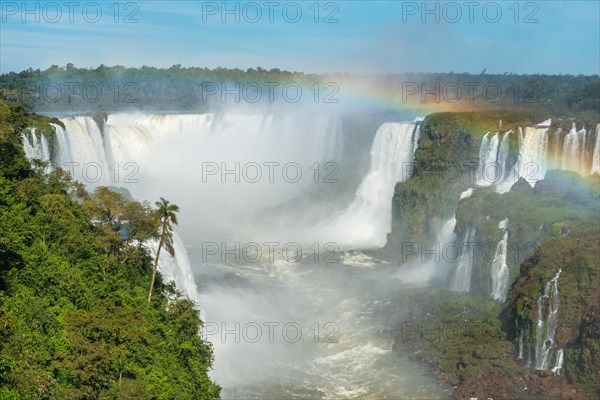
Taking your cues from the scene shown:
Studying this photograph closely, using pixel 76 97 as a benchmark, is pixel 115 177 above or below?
below

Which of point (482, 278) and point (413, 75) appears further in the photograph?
point (413, 75)

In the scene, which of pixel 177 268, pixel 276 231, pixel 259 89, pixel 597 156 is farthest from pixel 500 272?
pixel 259 89

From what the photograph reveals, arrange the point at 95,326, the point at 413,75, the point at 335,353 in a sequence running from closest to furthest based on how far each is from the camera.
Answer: the point at 95,326, the point at 335,353, the point at 413,75

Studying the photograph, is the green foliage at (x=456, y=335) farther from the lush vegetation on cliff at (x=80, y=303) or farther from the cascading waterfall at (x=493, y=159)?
the lush vegetation on cliff at (x=80, y=303)

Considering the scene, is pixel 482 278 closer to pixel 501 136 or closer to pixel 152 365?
pixel 501 136

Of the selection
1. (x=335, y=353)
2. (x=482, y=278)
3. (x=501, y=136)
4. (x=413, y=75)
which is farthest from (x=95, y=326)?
(x=413, y=75)

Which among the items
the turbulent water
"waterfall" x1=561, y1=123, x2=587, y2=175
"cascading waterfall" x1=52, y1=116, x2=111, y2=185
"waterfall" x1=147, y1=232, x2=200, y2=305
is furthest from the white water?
"cascading waterfall" x1=52, y1=116, x2=111, y2=185

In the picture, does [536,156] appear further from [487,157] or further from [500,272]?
[500,272]
